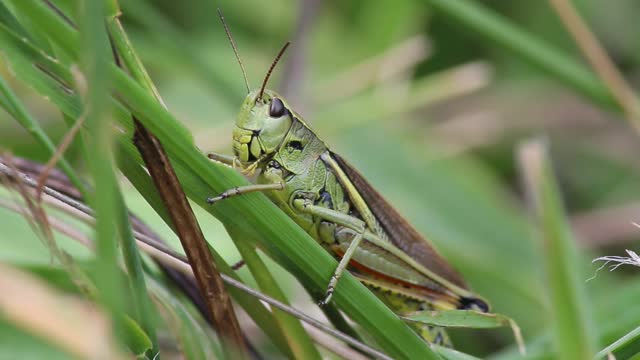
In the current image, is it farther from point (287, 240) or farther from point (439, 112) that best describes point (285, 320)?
point (439, 112)

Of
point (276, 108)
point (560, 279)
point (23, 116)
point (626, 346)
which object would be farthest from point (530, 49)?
point (23, 116)

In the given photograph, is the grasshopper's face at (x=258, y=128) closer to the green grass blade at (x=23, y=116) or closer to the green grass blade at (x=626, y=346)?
the green grass blade at (x=23, y=116)

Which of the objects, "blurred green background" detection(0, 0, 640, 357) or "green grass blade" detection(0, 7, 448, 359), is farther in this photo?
"blurred green background" detection(0, 0, 640, 357)

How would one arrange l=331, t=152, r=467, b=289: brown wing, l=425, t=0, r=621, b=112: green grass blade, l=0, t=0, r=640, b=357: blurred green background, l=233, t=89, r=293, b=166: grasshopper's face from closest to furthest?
1. l=233, t=89, r=293, b=166: grasshopper's face
2. l=331, t=152, r=467, b=289: brown wing
3. l=425, t=0, r=621, b=112: green grass blade
4. l=0, t=0, r=640, b=357: blurred green background

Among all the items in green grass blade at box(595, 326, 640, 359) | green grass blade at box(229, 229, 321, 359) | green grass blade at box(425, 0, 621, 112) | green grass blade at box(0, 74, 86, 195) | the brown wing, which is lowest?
green grass blade at box(595, 326, 640, 359)

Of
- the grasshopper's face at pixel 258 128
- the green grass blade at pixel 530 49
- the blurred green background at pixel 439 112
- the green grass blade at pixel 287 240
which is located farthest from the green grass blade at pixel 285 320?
the blurred green background at pixel 439 112

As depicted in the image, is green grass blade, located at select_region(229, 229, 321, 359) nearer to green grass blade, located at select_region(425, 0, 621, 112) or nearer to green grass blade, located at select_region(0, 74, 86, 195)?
green grass blade, located at select_region(0, 74, 86, 195)

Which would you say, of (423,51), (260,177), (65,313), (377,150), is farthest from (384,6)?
(65,313)

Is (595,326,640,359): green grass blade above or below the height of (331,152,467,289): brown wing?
below

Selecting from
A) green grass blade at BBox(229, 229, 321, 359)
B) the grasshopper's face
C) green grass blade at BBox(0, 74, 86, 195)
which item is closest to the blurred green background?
the grasshopper's face
